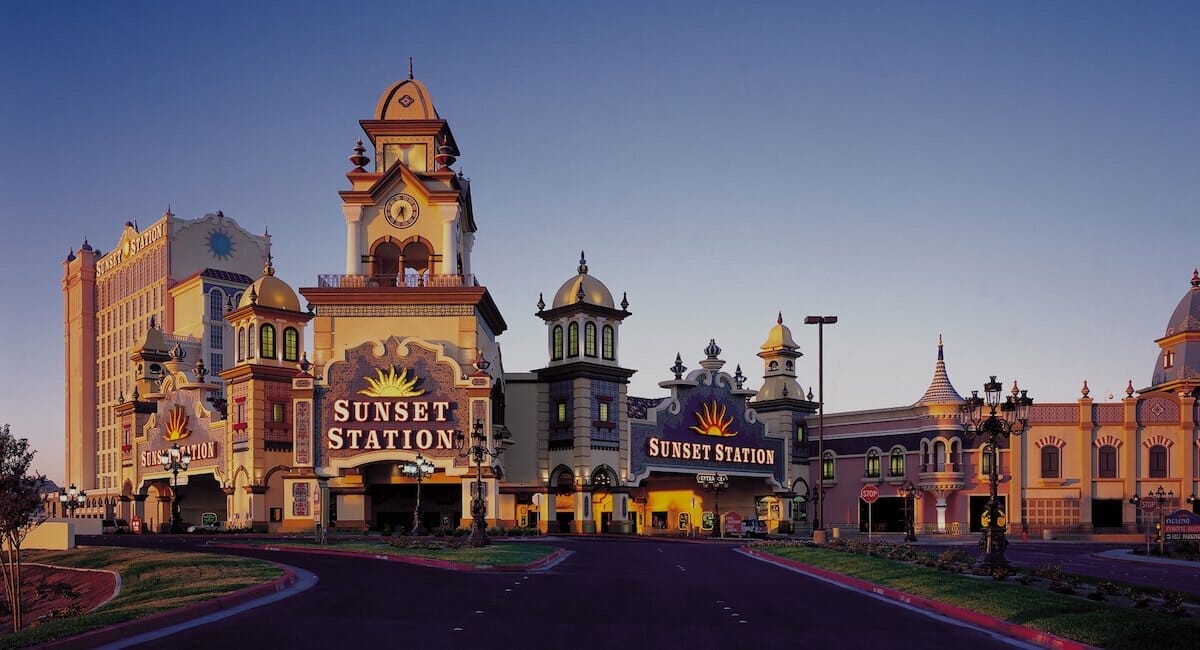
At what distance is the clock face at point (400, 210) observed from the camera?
229 feet

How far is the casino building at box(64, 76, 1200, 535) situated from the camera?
6538 centimetres

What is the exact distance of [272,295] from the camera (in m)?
71.9

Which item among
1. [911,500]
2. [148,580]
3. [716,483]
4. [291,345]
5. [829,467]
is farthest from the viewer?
[829,467]

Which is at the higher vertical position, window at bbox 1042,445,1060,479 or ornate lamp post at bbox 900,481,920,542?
window at bbox 1042,445,1060,479

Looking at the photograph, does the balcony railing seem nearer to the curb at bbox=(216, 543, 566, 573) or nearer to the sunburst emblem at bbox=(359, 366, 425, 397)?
the sunburst emblem at bbox=(359, 366, 425, 397)

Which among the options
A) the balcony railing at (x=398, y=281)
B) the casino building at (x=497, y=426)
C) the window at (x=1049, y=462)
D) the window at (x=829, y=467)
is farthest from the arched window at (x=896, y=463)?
the balcony railing at (x=398, y=281)

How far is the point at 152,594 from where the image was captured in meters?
28.6

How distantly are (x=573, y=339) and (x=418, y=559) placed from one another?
3553cm

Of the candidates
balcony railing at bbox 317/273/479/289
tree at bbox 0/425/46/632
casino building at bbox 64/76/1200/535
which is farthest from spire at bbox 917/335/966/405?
tree at bbox 0/425/46/632

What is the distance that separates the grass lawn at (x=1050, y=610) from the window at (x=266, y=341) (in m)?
48.0

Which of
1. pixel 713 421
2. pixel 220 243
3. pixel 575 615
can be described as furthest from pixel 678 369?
pixel 220 243

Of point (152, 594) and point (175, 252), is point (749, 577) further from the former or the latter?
point (175, 252)

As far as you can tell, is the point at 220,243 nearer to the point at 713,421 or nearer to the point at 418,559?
the point at 713,421

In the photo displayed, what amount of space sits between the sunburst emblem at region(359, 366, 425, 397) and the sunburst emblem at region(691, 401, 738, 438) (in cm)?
2237
